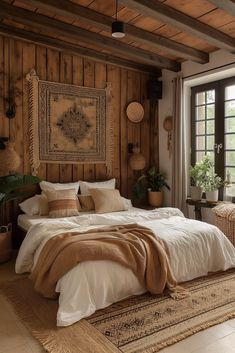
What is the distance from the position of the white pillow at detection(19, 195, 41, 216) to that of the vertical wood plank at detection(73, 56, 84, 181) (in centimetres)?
76

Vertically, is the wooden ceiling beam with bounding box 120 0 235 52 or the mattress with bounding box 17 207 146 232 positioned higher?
the wooden ceiling beam with bounding box 120 0 235 52

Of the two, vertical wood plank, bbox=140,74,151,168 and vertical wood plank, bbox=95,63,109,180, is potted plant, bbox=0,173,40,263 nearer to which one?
vertical wood plank, bbox=95,63,109,180

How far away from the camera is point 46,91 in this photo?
4.26 metres

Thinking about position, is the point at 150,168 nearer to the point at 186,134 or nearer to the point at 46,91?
the point at 186,134

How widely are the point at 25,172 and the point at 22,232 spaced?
0.81 metres

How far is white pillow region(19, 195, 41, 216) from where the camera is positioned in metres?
3.89

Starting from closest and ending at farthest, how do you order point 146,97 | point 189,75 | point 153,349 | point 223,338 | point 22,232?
point 153,349
point 223,338
point 22,232
point 189,75
point 146,97

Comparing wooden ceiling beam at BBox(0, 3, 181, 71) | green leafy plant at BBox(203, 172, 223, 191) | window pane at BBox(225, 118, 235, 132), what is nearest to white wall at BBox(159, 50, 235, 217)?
wooden ceiling beam at BBox(0, 3, 181, 71)

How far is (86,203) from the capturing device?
4.15 m

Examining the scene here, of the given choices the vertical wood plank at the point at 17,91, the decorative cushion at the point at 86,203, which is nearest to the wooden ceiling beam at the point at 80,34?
the vertical wood plank at the point at 17,91

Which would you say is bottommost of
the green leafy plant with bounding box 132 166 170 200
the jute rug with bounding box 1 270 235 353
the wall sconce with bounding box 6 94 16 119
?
the jute rug with bounding box 1 270 235 353

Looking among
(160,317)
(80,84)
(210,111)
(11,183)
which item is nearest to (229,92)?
(210,111)

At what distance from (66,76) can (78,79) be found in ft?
0.63

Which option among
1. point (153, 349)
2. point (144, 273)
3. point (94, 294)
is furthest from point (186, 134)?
point (153, 349)
